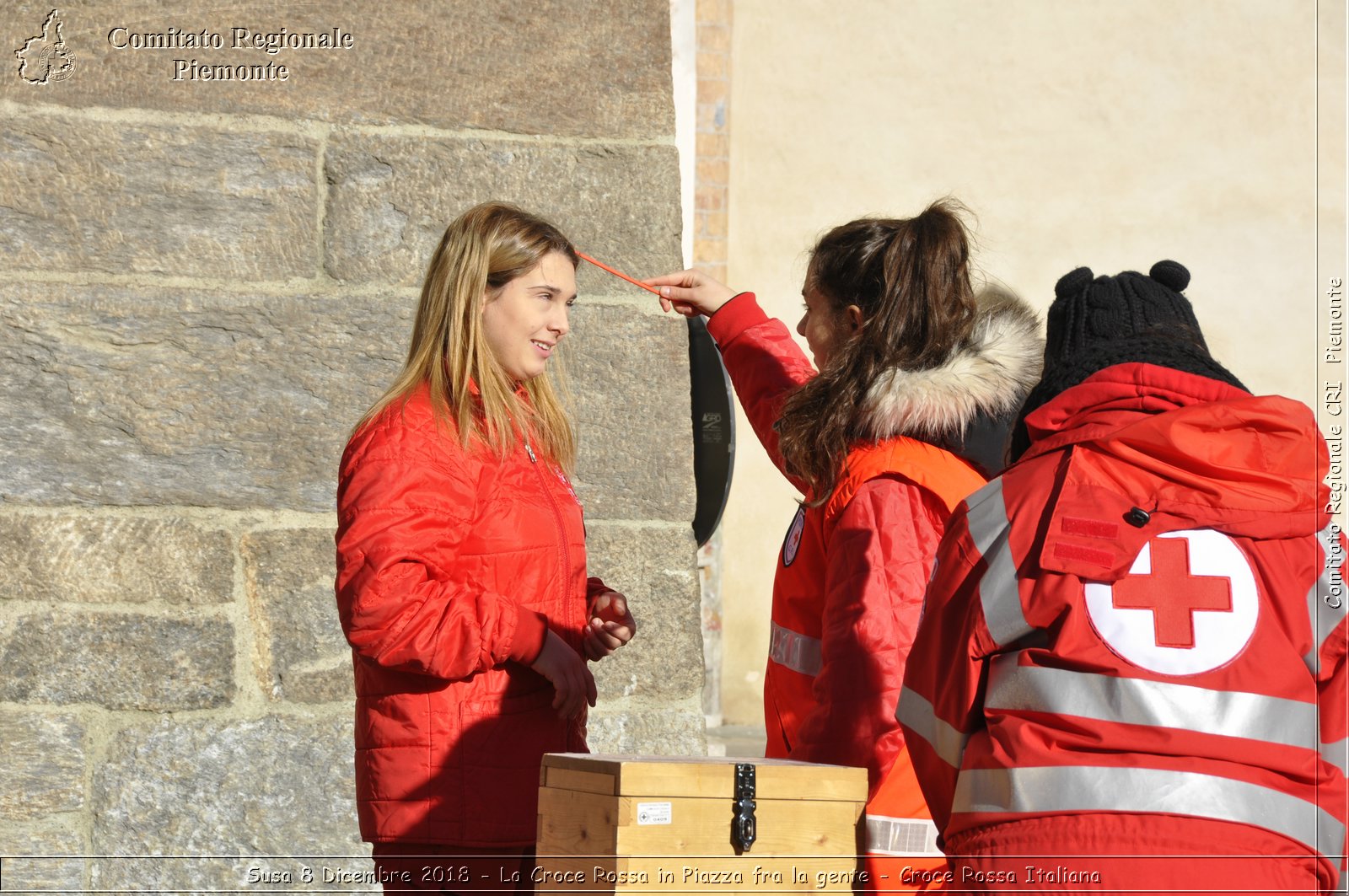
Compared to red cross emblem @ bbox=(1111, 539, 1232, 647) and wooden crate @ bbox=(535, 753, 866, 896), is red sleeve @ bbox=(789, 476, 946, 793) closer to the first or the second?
wooden crate @ bbox=(535, 753, 866, 896)

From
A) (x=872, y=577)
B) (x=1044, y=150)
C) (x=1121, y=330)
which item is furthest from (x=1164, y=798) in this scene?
(x=1044, y=150)

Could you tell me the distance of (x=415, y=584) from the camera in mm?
2291

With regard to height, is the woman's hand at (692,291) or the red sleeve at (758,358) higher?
the woman's hand at (692,291)

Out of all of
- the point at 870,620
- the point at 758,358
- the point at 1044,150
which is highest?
the point at 1044,150

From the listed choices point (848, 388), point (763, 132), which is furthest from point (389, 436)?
point (763, 132)

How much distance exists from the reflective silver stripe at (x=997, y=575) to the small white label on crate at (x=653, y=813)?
1.51 feet

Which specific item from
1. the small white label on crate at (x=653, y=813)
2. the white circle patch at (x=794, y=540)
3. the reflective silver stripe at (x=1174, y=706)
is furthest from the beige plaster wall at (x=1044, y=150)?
the reflective silver stripe at (x=1174, y=706)

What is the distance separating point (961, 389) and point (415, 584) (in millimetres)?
957

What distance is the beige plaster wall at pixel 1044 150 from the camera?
8.93m

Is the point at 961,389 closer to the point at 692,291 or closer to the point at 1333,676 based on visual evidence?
the point at 1333,676

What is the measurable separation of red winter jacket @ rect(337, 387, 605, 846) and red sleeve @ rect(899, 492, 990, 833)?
72 cm

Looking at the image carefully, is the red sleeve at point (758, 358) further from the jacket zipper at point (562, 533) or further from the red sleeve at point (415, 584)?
the red sleeve at point (415, 584)

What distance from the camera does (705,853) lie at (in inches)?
72.6

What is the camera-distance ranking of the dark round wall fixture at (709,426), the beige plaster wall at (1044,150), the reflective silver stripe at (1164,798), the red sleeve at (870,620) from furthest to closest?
1. the beige plaster wall at (1044,150)
2. the dark round wall fixture at (709,426)
3. the red sleeve at (870,620)
4. the reflective silver stripe at (1164,798)
